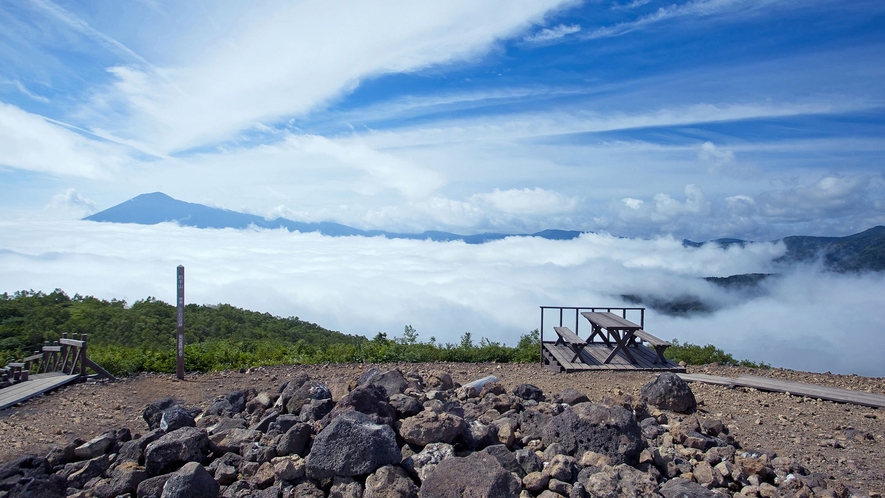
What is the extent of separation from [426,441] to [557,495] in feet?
4.42

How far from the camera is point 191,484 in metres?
4.81

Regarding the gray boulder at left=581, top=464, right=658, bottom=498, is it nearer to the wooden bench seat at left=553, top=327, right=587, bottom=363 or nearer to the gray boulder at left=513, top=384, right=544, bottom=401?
the gray boulder at left=513, top=384, right=544, bottom=401

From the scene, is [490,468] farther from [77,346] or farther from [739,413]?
[77,346]

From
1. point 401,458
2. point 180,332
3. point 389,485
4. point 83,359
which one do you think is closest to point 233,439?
point 401,458

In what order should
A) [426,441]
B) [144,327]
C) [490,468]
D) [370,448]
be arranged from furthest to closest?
[144,327]
[426,441]
[370,448]
[490,468]

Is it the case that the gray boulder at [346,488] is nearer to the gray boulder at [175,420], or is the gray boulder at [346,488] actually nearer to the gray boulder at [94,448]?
the gray boulder at [175,420]

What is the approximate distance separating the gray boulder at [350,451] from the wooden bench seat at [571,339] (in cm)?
780

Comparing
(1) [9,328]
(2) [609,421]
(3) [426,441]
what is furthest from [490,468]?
(1) [9,328]

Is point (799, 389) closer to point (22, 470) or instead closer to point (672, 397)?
point (672, 397)

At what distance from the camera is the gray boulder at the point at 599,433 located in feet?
17.8

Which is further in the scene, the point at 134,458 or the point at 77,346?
the point at 77,346

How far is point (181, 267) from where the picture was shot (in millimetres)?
11414

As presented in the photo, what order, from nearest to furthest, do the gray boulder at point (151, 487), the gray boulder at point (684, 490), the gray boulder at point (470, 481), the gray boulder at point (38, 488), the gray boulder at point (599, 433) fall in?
the gray boulder at point (470, 481), the gray boulder at point (684, 490), the gray boulder at point (38, 488), the gray boulder at point (151, 487), the gray boulder at point (599, 433)

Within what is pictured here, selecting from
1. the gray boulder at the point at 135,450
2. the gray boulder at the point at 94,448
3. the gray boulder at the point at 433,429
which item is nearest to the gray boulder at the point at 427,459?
the gray boulder at the point at 433,429
